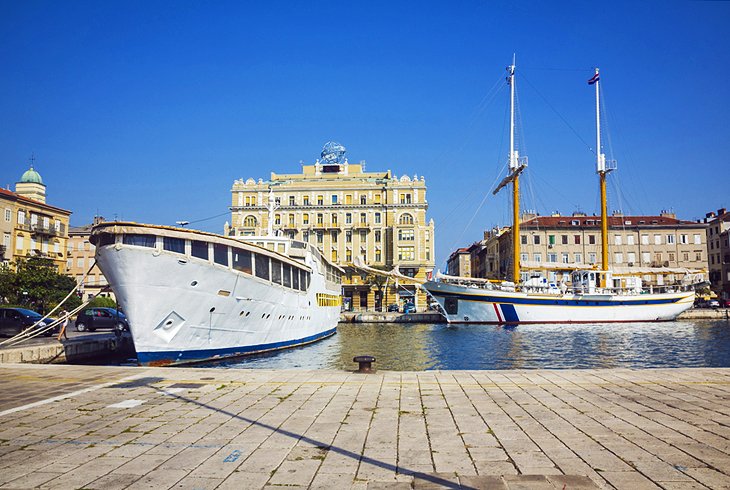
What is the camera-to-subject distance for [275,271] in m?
24.4

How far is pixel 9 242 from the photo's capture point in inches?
2420

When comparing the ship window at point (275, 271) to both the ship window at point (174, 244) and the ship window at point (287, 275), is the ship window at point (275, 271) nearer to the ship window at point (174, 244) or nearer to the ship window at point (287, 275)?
the ship window at point (287, 275)

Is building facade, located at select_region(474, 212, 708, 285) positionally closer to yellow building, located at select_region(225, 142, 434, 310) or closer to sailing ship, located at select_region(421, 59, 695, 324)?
yellow building, located at select_region(225, 142, 434, 310)

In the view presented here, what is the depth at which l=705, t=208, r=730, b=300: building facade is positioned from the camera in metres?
82.2

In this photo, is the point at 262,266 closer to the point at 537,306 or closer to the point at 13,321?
the point at 13,321

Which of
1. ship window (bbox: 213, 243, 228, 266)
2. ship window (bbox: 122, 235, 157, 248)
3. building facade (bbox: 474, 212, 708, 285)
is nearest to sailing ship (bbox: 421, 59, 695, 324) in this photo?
building facade (bbox: 474, 212, 708, 285)

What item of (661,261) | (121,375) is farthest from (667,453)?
(661,261)

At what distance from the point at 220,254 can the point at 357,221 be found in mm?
67654

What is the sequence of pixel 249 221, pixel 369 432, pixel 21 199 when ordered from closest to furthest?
pixel 369 432 < pixel 21 199 < pixel 249 221

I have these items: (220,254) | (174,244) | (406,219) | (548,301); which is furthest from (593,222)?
(174,244)

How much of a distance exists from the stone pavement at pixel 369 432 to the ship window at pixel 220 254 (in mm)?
8804

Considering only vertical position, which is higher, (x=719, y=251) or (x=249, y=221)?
(x=249, y=221)

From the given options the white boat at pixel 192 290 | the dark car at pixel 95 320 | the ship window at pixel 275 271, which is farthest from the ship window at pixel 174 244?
the dark car at pixel 95 320

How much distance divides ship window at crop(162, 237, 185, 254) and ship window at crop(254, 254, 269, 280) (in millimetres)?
4153
